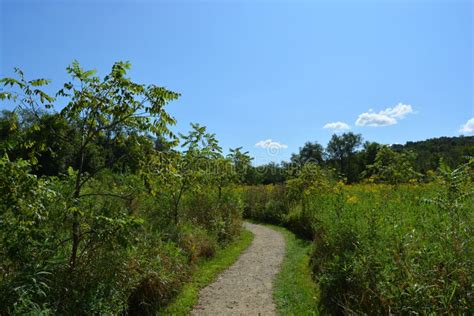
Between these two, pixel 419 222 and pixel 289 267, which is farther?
pixel 289 267

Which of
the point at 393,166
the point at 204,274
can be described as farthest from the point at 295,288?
the point at 393,166

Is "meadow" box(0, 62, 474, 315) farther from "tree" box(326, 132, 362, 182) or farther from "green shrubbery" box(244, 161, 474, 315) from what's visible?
"tree" box(326, 132, 362, 182)

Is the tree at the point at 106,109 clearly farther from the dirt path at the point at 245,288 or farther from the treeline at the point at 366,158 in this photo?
the treeline at the point at 366,158

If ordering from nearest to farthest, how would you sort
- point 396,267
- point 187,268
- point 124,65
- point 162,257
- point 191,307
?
point 396,267 → point 124,65 → point 191,307 → point 162,257 → point 187,268

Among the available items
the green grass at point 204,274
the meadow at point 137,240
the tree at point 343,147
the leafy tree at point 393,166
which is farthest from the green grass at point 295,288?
the tree at point 343,147

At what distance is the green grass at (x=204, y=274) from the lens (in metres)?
5.43

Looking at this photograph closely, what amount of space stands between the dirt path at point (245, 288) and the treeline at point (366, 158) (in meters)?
4.69

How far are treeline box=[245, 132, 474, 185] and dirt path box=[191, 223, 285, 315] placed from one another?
4.69 meters

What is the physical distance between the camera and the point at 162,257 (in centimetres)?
598

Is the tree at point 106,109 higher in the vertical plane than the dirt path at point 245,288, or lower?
higher

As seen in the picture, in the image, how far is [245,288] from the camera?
6.44m

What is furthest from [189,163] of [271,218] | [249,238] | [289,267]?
[271,218]

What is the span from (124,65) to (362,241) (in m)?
4.08

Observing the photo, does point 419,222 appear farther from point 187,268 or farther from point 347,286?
point 187,268
